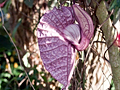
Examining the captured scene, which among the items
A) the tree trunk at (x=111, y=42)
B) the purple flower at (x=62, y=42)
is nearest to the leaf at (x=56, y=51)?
the purple flower at (x=62, y=42)

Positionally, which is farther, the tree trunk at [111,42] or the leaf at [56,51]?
the tree trunk at [111,42]

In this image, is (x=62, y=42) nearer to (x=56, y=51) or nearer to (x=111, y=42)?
(x=56, y=51)

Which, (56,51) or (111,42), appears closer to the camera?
(56,51)

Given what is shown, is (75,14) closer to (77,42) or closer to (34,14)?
(77,42)

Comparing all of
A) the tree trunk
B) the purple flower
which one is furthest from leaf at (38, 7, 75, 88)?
the tree trunk

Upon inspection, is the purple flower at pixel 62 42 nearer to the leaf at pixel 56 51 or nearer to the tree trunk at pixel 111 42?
the leaf at pixel 56 51

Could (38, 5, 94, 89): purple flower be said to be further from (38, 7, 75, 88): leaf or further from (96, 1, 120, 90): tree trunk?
(96, 1, 120, 90): tree trunk

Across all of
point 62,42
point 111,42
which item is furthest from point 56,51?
point 111,42
